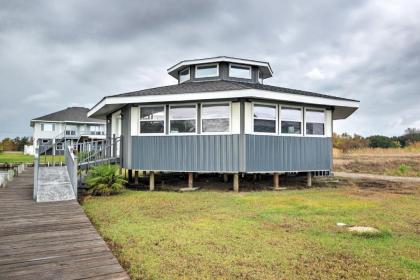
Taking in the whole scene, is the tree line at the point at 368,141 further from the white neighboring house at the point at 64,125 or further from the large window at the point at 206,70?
the white neighboring house at the point at 64,125

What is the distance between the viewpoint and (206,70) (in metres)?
13.9

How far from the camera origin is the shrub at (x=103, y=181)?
28.9 ft

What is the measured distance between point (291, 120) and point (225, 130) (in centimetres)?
273

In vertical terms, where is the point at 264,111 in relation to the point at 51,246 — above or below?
above

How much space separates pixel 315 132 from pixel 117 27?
11.1 meters

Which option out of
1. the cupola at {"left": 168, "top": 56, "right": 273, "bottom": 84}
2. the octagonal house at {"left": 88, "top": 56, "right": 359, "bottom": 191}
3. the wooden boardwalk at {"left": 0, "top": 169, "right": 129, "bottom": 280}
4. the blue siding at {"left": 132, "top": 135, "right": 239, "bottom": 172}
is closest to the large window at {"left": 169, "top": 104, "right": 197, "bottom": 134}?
the octagonal house at {"left": 88, "top": 56, "right": 359, "bottom": 191}

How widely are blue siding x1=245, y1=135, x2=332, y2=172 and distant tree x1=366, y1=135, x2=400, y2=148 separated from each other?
37.9 m

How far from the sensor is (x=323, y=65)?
21.9 metres

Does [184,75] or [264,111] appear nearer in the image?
[264,111]

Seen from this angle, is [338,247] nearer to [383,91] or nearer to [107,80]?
[383,91]

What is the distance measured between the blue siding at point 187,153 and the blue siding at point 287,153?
0.61 metres

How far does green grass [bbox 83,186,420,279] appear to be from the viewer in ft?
11.2

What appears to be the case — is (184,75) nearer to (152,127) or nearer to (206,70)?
(206,70)

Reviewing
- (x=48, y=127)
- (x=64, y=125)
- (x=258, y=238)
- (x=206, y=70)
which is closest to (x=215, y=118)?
(x=206, y=70)
